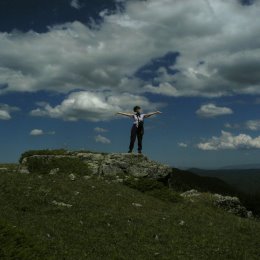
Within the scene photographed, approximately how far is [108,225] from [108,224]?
0.14 meters

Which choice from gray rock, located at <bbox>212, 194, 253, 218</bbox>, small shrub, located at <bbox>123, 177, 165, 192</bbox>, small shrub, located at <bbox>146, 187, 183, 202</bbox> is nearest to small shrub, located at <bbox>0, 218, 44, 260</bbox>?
small shrub, located at <bbox>146, 187, 183, 202</bbox>

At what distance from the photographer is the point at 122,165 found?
34.4 m

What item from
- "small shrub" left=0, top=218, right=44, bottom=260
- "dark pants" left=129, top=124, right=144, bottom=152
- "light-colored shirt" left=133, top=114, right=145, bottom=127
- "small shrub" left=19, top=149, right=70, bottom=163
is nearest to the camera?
"small shrub" left=0, top=218, right=44, bottom=260

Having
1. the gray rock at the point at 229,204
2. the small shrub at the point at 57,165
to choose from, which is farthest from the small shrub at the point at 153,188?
the small shrub at the point at 57,165

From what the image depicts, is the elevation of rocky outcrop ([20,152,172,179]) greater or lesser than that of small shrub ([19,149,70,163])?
lesser

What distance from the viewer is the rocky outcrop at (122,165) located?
34.0 m

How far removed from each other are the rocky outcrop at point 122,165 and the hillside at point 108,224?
3.37 metres

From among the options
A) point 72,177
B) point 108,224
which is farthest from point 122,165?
point 108,224

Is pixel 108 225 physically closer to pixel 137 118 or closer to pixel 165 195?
pixel 165 195

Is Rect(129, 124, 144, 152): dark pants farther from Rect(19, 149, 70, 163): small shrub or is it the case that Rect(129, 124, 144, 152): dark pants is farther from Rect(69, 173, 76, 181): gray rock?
Rect(69, 173, 76, 181): gray rock

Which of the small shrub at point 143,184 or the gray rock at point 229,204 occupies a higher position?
the small shrub at point 143,184

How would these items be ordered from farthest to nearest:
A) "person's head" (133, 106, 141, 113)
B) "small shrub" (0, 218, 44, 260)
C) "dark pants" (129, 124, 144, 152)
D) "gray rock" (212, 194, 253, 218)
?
"dark pants" (129, 124, 144, 152) → "person's head" (133, 106, 141, 113) → "gray rock" (212, 194, 253, 218) → "small shrub" (0, 218, 44, 260)

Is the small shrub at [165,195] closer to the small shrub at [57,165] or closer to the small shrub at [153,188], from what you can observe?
the small shrub at [153,188]

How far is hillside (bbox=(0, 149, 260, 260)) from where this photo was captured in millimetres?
16375
